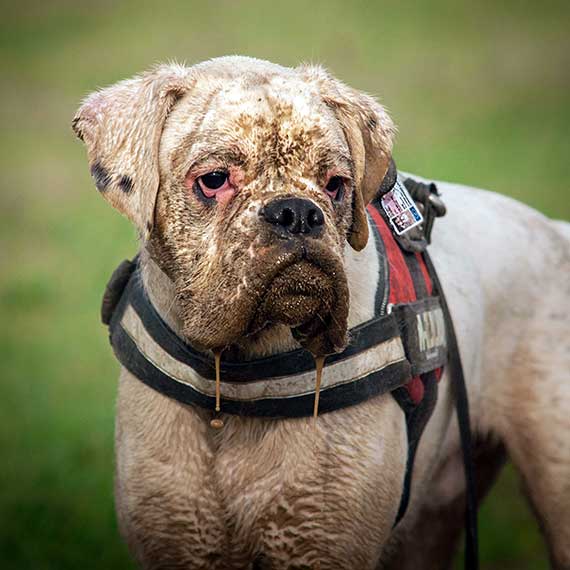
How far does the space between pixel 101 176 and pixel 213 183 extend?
0.33 meters

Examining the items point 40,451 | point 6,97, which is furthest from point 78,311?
point 6,97

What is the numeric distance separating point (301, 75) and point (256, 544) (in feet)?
4.39

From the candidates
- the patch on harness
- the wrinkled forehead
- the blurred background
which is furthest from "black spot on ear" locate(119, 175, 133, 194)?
the blurred background

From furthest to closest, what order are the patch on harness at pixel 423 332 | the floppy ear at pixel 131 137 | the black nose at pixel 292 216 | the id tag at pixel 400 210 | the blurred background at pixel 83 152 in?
1. the blurred background at pixel 83 152
2. the id tag at pixel 400 210
3. the patch on harness at pixel 423 332
4. the floppy ear at pixel 131 137
5. the black nose at pixel 292 216

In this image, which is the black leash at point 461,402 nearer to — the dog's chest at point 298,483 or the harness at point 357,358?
the harness at point 357,358

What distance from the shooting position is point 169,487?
3.16 meters

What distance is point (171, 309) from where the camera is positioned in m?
3.11

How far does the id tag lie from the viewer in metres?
3.47

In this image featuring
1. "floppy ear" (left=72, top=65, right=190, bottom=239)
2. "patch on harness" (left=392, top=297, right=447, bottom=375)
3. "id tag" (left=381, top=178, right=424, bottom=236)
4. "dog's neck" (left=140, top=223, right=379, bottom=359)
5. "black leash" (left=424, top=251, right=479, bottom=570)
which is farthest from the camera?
"black leash" (left=424, top=251, right=479, bottom=570)

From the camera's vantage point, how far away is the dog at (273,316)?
276 centimetres

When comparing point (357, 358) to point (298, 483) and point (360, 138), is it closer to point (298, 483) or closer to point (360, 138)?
point (298, 483)

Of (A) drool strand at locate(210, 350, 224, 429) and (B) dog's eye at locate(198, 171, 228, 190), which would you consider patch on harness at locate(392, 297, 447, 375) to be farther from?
(B) dog's eye at locate(198, 171, 228, 190)

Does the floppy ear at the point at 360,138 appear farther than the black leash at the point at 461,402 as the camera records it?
No

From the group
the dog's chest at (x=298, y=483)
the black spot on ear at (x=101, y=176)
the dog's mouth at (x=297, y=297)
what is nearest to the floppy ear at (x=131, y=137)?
the black spot on ear at (x=101, y=176)
